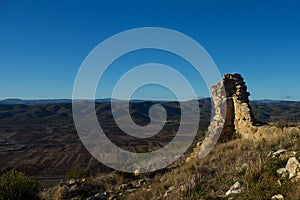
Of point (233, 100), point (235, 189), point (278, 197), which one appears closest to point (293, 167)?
point (278, 197)

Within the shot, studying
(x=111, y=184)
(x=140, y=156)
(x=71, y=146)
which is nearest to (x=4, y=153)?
(x=71, y=146)

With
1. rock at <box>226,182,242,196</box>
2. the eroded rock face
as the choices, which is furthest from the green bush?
the eroded rock face

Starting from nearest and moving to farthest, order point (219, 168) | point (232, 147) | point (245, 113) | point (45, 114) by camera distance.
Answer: point (219, 168) < point (232, 147) < point (245, 113) < point (45, 114)

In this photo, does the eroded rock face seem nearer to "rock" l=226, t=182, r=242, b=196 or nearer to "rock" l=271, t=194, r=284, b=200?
"rock" l=226, t=182, r=242, b=196

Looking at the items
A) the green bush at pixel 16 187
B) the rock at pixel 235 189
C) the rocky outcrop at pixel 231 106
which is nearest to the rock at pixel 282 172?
the rock at pixel 235 189

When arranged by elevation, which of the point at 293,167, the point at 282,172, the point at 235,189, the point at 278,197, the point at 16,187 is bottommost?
the point at 16,187

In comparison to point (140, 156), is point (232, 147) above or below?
above

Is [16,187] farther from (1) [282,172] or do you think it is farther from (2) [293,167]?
(2) [293,167]

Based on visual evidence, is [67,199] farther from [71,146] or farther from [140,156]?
[71,146]

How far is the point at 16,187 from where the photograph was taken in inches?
379

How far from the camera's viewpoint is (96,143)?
256ft

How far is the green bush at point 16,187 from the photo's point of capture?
9.30 meters

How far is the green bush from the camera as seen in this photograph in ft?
30.5

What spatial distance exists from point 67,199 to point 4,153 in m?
75.4
